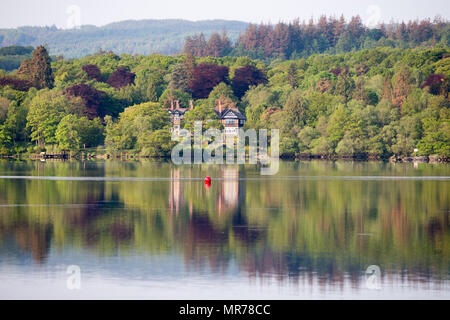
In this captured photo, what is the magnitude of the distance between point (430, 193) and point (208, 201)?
12357mm

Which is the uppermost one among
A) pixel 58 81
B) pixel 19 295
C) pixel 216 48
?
pixel 216 48

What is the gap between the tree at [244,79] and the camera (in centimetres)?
11944

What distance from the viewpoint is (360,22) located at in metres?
195

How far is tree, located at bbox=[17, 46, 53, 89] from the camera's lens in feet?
357

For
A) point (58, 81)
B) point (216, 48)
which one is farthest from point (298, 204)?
point (216, 48)

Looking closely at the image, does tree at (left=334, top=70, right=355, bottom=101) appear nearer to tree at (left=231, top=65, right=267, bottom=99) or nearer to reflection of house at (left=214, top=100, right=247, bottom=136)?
reflection of house at (left=214, top=100, right=247, bottom=136)

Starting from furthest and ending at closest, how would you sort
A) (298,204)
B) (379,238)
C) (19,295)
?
(298,204)
(379,238)
(19,295)

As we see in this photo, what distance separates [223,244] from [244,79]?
102 m

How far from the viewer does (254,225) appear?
75.6 feet

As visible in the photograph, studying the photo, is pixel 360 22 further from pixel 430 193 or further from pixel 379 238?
pixel 379 238

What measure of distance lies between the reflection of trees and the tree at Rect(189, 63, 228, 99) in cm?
7949

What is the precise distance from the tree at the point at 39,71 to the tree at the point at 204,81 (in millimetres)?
24990

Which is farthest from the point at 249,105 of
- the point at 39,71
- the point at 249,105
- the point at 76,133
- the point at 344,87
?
the point at 76,133

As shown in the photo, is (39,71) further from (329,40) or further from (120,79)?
(329,40)
